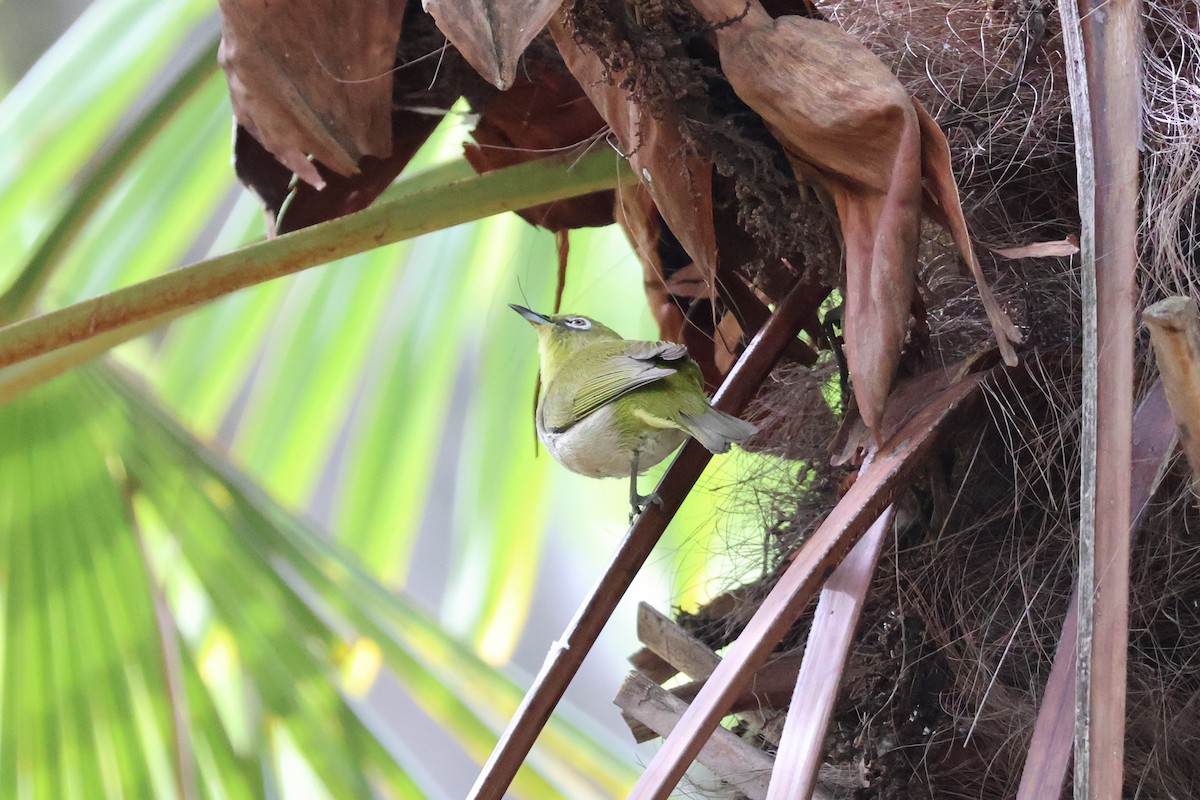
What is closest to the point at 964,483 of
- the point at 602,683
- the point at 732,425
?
the point at 732,425

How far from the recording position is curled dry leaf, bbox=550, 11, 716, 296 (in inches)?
37.7

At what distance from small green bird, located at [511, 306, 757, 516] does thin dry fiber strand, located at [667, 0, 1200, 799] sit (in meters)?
0.30

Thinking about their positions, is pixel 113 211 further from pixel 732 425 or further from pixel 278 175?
pixel 732 425

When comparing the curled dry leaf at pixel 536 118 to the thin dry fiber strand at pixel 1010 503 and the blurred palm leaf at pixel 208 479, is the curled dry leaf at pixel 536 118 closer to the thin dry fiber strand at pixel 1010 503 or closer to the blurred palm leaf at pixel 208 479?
the blurred palm leaf at pixel 208 479

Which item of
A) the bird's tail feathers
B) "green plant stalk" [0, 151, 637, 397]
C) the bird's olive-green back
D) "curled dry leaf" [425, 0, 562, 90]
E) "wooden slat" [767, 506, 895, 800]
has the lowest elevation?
"wooden slat" [767, 506, 895, 800]

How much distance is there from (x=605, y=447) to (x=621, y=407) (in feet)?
0.19

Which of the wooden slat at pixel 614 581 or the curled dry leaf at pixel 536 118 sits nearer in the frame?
the wooden slat at pixel 614 581

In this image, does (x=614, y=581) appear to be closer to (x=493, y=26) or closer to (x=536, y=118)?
(x=493, y=26)

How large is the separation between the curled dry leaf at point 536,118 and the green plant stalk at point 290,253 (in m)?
0.04

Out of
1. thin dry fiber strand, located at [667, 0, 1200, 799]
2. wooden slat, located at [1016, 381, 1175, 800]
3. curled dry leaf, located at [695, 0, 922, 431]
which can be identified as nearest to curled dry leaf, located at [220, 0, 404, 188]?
curled dry leaf, located at [695, 0, 922, 431]

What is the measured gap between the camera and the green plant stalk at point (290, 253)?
94 centimetres

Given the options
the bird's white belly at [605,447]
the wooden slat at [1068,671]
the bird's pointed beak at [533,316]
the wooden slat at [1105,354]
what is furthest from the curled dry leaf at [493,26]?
the bird's pointed beak at [533,316]

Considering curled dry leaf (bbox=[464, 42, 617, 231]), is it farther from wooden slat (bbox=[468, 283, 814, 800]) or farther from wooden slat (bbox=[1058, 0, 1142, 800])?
wooden slat (bbox=[1058, 0, 1142, 800])

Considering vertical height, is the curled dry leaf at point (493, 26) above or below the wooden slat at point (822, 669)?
above
